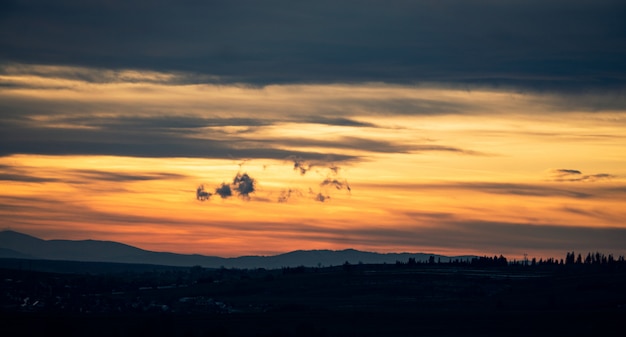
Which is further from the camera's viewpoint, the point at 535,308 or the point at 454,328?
the point at 535,308

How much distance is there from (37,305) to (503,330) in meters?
90.9

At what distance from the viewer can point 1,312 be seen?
172875 mm

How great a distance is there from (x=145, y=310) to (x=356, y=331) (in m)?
56.8

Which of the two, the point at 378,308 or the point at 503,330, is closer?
the point at 503,330

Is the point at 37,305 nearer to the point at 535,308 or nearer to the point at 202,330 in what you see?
the point at 202,330

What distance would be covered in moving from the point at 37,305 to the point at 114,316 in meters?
28.5

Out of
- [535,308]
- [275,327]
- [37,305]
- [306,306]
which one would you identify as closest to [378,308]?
[306,306]

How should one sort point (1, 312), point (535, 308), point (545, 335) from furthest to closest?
point (535, 308)
point (1, 312)
point (545, 335)

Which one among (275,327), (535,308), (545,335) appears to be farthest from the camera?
(535,308)

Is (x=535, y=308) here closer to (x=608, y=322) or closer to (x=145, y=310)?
(x=608, y=322)

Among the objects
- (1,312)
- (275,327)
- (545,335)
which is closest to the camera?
(545,335)

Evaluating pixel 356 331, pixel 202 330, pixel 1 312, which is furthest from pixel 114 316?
pixel 356 331

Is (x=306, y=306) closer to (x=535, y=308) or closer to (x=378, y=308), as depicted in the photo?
(x=378, y=308)

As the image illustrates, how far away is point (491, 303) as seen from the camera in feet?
650
